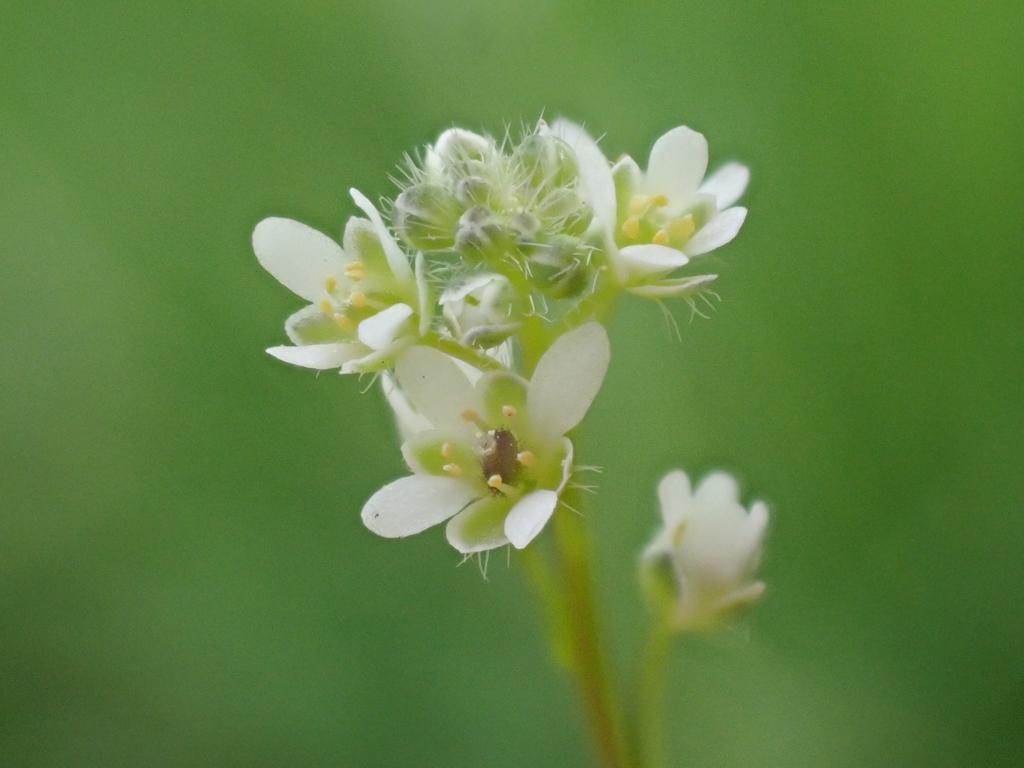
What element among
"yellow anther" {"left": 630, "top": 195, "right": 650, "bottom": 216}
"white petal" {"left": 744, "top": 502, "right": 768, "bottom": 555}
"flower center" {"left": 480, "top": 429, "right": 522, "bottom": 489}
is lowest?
"white petal" {"left": 744, "top": 502, "right": 768, "bottom": 555}

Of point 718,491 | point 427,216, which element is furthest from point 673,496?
point 427,216

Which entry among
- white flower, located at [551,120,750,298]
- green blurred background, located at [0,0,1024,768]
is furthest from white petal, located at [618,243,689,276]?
green blurred background, located at [0,0,1024,768]

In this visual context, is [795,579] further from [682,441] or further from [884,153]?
[884,153]

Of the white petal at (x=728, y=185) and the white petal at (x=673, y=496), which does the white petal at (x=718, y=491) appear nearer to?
the white petal at (x=673, y=496)

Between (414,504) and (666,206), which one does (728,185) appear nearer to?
(666,206)

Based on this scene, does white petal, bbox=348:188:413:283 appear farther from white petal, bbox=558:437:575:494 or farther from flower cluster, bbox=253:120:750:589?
white petal, bbox=558:437:575:494

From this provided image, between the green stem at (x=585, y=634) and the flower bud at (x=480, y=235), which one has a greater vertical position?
the flower bud at (x=480, y=235)

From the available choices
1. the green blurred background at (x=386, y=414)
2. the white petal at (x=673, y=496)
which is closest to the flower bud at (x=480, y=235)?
the white petal at (x=673, y=496)

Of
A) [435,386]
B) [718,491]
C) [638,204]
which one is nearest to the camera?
[435,386]
